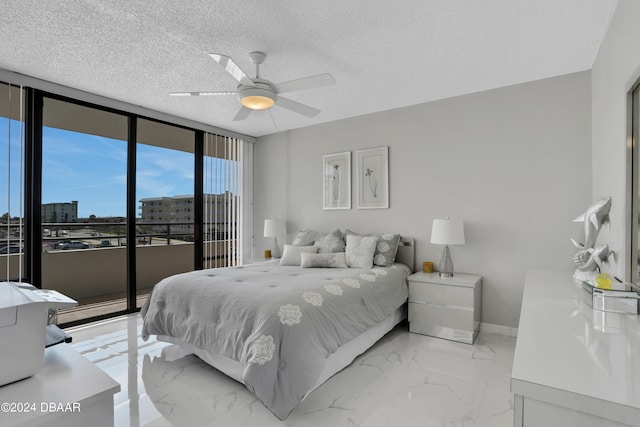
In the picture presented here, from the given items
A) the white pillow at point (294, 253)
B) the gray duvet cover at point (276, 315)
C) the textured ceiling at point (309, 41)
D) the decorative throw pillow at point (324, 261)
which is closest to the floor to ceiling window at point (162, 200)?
the textured ceiling at point (309, 41)

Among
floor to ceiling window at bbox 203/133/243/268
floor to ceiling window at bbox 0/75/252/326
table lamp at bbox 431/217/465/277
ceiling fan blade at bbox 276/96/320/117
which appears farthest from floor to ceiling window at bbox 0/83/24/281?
table lamp at bbox 431/217/465/277

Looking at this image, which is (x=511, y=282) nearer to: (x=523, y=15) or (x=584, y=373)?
(x=523, y=15)

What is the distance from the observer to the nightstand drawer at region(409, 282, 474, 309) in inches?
122

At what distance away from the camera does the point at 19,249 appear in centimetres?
313

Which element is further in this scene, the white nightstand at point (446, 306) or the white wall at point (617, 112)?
the white nightstand at point (446, 306)

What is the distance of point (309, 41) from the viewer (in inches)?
96.5

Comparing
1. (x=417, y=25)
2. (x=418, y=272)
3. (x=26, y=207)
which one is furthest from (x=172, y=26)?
(x=418, y=272)

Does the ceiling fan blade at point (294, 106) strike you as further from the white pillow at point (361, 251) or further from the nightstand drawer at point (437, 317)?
the nightstand drawer at point (437, 317)

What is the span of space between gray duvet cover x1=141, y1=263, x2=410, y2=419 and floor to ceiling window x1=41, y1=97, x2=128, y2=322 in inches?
82.9

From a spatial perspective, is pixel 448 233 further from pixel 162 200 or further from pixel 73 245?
pixel 73 245

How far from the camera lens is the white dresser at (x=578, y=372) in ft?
2.35

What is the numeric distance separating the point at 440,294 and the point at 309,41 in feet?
8.49

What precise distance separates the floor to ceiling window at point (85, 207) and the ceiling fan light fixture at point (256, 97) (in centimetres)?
247

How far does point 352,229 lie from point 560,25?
9.45 feet
